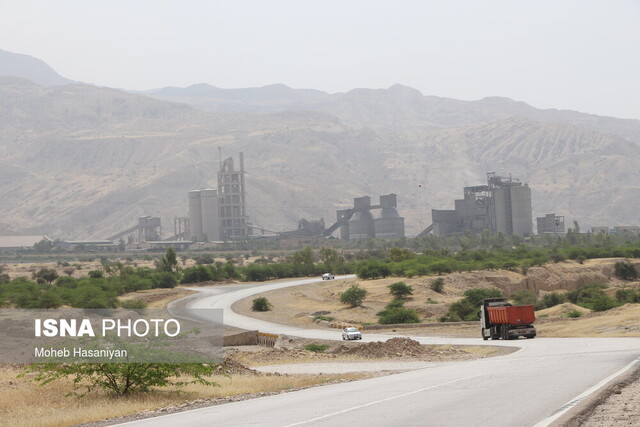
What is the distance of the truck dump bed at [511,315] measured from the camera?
45.1m

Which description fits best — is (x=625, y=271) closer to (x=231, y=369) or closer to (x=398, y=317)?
(x=398, y=317)

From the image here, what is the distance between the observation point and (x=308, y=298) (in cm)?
8450

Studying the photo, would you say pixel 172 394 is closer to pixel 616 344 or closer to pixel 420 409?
pixel 420 409

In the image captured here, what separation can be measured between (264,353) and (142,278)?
5869 centimetres

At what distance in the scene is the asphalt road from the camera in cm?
1577

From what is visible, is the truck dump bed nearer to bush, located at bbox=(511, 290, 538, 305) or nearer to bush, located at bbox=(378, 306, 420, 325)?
bush, located at bbox=(378, 306, 420, 325)

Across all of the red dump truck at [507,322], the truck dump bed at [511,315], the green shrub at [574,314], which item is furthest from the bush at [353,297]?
the truck dump bed at [511,315]

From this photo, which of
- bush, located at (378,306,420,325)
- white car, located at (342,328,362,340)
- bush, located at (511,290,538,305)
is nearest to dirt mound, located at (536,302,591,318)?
bush, located at (511,290,538,305)

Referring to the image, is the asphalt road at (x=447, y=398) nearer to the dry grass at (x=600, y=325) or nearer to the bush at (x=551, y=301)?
the dry grass at (x=600, y=325)

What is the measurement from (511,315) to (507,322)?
51cm

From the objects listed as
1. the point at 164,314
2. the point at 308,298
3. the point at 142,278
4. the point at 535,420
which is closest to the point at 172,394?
the point at 535,420

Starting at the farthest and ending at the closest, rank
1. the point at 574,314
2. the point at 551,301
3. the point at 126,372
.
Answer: the point at 551,301
the point at 574,314
the point at 126,372

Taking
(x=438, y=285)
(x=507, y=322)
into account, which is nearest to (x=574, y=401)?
(x=507, y=322)

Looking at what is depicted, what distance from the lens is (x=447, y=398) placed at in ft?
61.5
